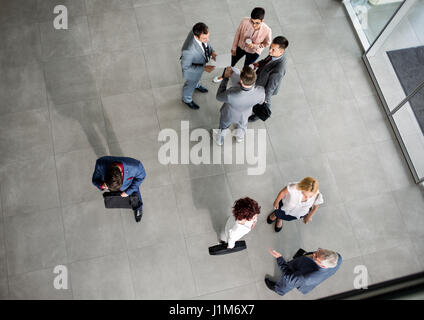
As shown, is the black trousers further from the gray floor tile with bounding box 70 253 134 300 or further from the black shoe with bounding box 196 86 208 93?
the gray floor tile with bounding box 70 253 134 300

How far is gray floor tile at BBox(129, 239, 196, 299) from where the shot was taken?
412cm

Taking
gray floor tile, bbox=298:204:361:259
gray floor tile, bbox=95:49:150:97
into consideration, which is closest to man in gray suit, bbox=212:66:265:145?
gray floor tile, bbox=298:204:361:259

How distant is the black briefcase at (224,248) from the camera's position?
407 cm

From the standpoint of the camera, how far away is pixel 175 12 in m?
5.79

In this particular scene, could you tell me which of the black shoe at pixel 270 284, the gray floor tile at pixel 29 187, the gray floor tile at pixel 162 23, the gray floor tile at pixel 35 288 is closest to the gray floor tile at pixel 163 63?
the gray floor tile at pixel 162 23

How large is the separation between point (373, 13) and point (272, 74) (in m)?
2.89

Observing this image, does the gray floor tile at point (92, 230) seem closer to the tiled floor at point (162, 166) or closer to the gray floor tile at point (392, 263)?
the tiled floor at point (162, 166)

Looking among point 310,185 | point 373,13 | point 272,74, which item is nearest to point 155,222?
point 310,185

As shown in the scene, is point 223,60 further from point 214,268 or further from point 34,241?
point 34,241

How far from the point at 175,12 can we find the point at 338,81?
10.2 feet

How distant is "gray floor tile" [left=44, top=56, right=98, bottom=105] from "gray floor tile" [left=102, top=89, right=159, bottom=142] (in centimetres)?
37

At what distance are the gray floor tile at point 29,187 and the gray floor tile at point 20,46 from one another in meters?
1.82

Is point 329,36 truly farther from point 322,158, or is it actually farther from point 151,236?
point 151,236

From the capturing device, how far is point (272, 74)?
395 cm
